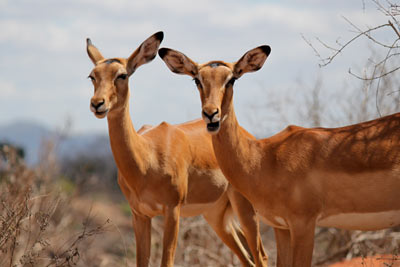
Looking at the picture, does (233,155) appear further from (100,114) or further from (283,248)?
(100,114)

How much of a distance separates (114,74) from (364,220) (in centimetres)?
322

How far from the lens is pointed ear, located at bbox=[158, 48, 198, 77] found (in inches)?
288

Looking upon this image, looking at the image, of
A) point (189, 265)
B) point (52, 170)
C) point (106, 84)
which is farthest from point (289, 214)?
point (52, 170)

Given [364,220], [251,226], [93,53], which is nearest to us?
[364,220]

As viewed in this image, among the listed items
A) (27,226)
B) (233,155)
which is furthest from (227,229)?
(27,226)

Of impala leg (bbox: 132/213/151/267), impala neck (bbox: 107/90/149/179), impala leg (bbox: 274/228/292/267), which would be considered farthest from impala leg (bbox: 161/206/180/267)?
impala leg (bbox: 274/228/292/267)

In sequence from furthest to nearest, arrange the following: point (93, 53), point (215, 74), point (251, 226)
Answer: point (93, 53)
point (251, 226)
point (215, 74)

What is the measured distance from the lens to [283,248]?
24.1ft

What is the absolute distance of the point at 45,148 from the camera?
648 inches

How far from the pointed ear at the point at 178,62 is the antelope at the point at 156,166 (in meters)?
0.54

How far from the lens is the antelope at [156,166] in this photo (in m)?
7.73

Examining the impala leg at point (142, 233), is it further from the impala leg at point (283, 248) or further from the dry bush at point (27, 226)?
the impala leg at point (283, 248)

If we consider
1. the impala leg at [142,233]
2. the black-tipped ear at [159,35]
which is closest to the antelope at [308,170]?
the black-tipped ear at [159,35]

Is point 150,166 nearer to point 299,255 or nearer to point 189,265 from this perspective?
point 299,255
